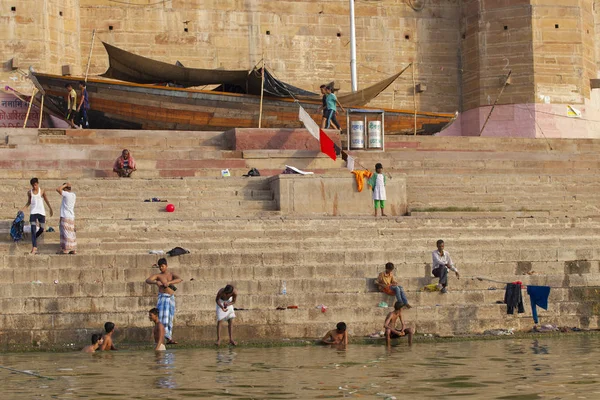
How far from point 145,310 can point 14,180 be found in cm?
429

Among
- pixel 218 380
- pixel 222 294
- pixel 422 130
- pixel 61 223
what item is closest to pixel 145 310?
pixel 222 294

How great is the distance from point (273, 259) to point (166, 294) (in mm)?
1830

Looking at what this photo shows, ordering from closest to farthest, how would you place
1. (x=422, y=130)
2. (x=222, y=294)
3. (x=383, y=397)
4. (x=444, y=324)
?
1. (x=383, y=397)
2. (x=222, y=294)
3. (x=444, y=324)
4. (x=422, y=130)

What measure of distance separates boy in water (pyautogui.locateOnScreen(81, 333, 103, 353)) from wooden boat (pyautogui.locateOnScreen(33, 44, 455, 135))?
9.42 metres

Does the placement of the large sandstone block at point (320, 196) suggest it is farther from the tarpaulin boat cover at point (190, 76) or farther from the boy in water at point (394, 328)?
the tarpaulin boat cover at point (190, 76)

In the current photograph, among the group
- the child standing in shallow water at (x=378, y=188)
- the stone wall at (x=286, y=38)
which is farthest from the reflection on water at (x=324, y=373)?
the stone wall at (x=286, y=38)

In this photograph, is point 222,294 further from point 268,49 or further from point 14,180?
point 268,49

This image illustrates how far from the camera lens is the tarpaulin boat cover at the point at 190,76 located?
68.0 ft

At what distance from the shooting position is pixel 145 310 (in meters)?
12.2

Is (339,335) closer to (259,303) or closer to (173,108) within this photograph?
(259,303)

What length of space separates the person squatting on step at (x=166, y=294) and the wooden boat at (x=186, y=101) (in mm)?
8473

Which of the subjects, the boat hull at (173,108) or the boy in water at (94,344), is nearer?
the boy in water at (94,344)

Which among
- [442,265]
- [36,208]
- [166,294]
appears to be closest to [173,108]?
[36,208]

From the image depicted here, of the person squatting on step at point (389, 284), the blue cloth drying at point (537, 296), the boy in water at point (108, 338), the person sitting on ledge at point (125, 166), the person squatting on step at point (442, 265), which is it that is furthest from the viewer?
the person sitting on ledge at point (125, 166)
